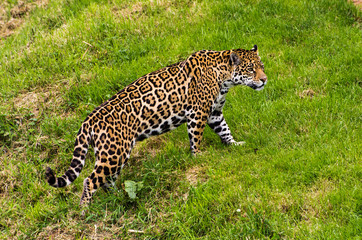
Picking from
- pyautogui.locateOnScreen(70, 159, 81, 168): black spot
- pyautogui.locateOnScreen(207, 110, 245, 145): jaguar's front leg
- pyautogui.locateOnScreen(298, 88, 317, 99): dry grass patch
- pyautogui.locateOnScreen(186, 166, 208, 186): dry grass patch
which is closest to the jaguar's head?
pyautogui.locateOnScreen(207, 110, 245, 145): jaguar's front leg

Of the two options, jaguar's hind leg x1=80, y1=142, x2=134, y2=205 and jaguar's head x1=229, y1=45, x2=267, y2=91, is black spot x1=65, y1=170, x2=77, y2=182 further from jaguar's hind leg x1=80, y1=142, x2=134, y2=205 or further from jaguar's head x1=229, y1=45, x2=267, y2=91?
jaguar's head x1=229, y1=45, x2=267, y2=91

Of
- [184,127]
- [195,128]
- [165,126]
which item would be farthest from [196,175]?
[184,127]

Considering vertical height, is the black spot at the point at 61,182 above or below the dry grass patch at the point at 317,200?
above

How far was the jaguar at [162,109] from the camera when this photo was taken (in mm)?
6629

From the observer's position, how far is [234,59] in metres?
7.63

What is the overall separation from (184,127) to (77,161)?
2799mm

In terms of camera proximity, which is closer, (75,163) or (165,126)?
(75,163)

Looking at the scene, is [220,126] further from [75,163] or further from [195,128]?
[75,163]

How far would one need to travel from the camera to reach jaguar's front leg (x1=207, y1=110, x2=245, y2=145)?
800 cm

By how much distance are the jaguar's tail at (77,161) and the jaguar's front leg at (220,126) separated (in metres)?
2.38

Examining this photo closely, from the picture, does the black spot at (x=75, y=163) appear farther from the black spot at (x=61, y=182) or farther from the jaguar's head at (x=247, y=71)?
the jaguar's head at (x=247, y=71)

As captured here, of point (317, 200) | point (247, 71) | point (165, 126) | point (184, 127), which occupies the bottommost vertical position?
point (184, 127)

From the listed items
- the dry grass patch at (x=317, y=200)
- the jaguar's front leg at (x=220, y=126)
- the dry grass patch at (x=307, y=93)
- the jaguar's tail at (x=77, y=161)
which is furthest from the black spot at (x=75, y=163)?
the dry grass patch at (x=307, y=93)

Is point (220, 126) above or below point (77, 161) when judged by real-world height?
below
